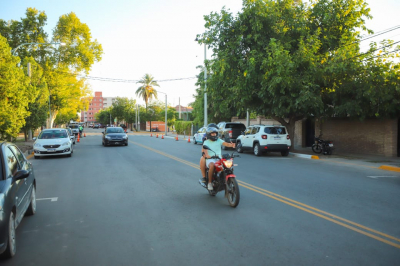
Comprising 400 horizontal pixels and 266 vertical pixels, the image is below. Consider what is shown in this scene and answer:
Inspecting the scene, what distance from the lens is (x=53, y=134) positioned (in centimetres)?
1931

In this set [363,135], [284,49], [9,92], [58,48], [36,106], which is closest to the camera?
[9,92]

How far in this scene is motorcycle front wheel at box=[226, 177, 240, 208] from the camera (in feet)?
22.6


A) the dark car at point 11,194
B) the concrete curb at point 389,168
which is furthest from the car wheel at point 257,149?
the dark car at point 11,194

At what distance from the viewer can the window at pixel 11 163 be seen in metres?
5.11

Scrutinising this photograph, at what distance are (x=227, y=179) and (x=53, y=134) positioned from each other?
1488cm

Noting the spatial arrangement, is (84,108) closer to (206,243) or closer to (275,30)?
(275,30)

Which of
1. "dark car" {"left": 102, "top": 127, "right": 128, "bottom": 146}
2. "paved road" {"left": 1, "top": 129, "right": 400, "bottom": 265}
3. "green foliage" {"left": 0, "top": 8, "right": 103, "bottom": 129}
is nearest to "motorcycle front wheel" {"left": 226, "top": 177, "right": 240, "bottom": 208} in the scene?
"paved road" {"left": 1, "top": 129, "right": 400, "bottom": 265}

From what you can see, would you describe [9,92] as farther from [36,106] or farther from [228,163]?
[36,106]

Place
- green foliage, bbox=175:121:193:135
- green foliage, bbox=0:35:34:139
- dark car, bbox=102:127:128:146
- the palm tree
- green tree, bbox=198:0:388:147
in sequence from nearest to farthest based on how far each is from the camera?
green foliage, bbox=0:35:34:139
green tree, bbox=198:0:388:147
dark car, bbox=102:127:128:146
green foliage, bbox=175:121:193:135
the palm tree

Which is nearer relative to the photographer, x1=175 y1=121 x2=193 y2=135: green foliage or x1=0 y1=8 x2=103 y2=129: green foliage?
x1=0 y1=8 x2=103 y2=129: green foliage

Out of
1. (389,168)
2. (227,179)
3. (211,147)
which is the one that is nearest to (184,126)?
(389,168)

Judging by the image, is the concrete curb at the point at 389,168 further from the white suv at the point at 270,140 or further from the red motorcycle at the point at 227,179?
the red motorcycle at the point at 227,179

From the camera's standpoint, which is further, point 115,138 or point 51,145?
point 115,138

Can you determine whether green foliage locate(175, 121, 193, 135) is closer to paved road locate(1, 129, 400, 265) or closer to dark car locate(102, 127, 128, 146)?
dark car locate(102, 127, 128, 146)
